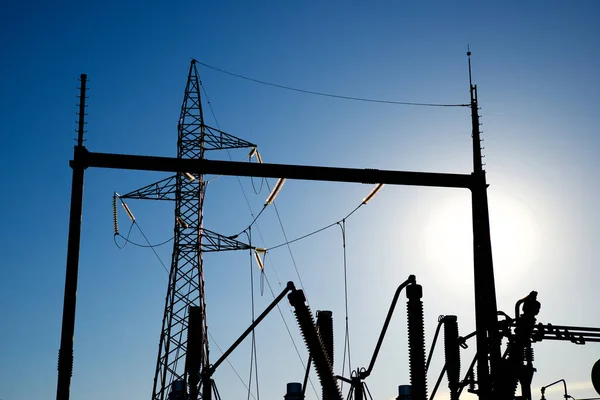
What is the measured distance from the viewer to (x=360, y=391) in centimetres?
2117

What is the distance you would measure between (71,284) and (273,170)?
5672mm

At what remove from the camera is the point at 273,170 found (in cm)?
2116

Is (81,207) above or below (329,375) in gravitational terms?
above

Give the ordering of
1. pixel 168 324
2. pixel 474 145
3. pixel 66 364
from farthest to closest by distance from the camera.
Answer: pixel 168 324 < pixel 474 145 < pixel 66 364

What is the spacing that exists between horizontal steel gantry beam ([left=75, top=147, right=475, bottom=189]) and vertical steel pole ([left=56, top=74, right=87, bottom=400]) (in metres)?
0.38

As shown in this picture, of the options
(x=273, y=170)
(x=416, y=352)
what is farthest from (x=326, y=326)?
(x=416, y=352)

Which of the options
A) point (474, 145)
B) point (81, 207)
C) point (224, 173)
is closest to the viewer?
point (81, 207)

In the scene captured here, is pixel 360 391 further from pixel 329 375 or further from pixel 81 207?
pixel 81 207

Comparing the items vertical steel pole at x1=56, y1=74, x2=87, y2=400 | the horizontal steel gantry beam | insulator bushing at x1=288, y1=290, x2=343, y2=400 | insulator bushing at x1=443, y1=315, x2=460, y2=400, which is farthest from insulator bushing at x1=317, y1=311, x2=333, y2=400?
vertical steel pole at x1=56, y1=74, x2=87, y2=400

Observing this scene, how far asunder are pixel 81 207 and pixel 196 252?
28.6 meters

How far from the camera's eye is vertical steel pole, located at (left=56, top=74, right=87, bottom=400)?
1852 cm

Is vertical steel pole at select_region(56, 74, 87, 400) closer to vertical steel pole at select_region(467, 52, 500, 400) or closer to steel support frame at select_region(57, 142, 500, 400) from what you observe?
steel support frame at select_region(57, 142, 500, 400)

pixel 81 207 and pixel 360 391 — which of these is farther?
pixel 360 391

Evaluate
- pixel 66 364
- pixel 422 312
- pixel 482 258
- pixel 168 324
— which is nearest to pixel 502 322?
pixel 482 258
